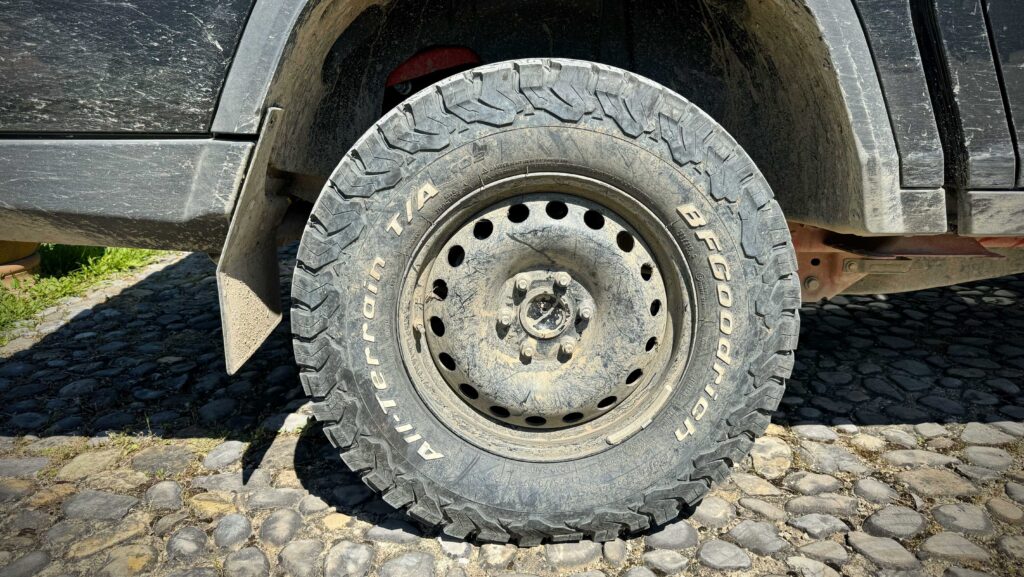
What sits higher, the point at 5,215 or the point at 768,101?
the point at 768,101

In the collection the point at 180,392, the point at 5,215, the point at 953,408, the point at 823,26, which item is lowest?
the point at 180,392

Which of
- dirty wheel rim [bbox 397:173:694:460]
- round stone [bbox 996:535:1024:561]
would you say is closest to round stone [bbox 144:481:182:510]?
dirty wheel rim [bbox 397:173:694:460]

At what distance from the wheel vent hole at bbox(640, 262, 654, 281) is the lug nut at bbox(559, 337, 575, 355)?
0.30 m

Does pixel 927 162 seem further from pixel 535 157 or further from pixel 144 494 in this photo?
pixel 144 494

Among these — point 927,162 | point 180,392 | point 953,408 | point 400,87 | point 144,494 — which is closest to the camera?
point 927,162

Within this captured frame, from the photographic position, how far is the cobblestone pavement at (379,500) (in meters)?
2.24

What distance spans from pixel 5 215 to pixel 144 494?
1.06 metres

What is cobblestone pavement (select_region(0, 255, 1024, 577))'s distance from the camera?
2238 millimetres

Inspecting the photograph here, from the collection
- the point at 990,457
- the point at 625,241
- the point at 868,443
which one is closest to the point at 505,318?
the point at 625,241

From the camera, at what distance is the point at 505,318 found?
7.38 ft

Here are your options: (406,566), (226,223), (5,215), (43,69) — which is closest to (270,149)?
(226,223)

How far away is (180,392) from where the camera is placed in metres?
3.39

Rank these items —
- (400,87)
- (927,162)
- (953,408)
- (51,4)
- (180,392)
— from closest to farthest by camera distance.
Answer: (51,4) → (927,162) → (400,87) → (953,408) → (180,392)

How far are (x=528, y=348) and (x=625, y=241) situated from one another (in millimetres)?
445
